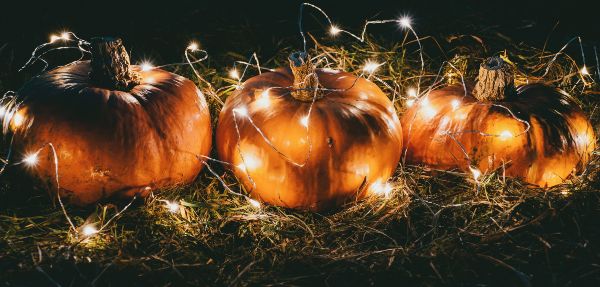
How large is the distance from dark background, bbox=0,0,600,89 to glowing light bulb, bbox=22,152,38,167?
1.32 metres

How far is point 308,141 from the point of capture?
210 centimetres

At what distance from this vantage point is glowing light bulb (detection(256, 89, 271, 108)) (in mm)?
2246

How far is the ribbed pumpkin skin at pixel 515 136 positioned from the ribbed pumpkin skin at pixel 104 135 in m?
1.07

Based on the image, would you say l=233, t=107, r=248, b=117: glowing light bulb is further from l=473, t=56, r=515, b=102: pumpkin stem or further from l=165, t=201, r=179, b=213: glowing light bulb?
l=473, t=56, r=515, b=102: pumpkin stem

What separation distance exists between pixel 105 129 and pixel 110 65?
28 centimetres

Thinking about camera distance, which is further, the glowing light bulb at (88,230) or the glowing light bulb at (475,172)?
the glowing light bulb at (475,172)

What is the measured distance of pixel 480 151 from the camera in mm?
2334

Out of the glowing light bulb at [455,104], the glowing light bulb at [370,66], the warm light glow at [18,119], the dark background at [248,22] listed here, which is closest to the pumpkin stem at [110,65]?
the warm light glow at [18,119]

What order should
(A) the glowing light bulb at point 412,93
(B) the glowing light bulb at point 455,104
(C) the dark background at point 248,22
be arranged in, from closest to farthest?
(B) the glowing light bulb at point 455,104, (A) the glowing light bulb at point 412,93, (C) the dark background at point 248,22

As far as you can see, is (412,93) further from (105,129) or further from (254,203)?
(105,129)

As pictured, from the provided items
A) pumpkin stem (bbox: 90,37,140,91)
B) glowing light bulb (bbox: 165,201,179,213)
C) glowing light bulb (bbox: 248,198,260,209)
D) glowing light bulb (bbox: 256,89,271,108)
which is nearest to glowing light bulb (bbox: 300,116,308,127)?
glowing light bulb (bbox: 256,89,271,108)

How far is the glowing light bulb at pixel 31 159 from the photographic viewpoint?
6.81 feet

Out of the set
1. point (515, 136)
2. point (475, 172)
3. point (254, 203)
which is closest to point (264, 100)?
point (254, 203)

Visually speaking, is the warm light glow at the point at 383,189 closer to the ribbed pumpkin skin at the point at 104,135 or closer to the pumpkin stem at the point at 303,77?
the pumpkin stem at the point at 303,77
